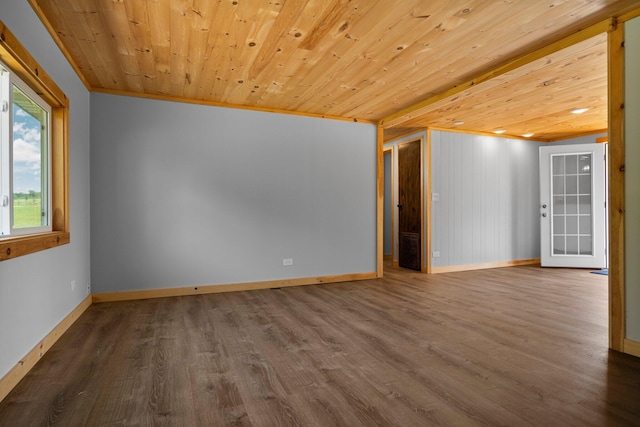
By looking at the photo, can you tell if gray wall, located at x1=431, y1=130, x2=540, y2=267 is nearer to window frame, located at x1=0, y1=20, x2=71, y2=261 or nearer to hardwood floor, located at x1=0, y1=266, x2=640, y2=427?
hardwood floor, located at x1=0, y1=266, x2=640, y2=427

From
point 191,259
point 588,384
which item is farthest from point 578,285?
point 191,259

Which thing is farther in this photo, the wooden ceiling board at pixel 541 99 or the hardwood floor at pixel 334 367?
the wooden ceiling board at pixel 541 99

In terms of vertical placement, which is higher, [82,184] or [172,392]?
[82,184]

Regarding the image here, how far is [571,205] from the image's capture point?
249 inches

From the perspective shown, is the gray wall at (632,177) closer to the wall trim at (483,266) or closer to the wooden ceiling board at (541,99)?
the wooden ceiling board at (541,99)

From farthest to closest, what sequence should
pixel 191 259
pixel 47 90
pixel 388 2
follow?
pixel 191 259, pixel 47 90, pixel 388 2

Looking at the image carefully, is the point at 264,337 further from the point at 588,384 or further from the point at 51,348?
the point at 588,384

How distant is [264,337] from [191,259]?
6.31ft

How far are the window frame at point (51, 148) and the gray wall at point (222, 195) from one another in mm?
1000

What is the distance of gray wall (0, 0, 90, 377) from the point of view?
2016mm

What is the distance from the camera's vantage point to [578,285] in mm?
4789

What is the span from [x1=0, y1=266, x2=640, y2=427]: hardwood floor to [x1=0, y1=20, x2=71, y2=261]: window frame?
0.80 m

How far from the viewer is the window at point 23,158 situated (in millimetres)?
2113

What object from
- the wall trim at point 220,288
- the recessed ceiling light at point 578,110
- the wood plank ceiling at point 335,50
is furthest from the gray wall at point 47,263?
the recessed ceiling light at point 578,110
